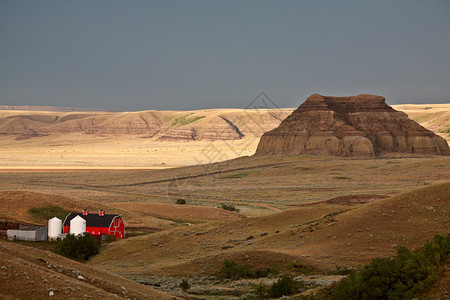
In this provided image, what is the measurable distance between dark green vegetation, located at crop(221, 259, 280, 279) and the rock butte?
242 feet

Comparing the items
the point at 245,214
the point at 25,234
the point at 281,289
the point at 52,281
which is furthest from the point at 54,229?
the point at 52,281

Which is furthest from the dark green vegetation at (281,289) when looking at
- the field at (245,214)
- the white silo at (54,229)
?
the white silo at (54,229)

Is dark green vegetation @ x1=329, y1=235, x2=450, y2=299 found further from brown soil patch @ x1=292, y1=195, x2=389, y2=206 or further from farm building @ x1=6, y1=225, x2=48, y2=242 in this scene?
brown soil patch @ x1=292, y1=195, x2=389, y2=206

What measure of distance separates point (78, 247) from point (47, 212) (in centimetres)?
1353

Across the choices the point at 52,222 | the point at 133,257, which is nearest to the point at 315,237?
the point at 133,257

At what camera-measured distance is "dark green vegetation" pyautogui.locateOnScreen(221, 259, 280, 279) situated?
25.7 meters

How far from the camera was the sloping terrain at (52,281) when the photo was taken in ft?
49.6

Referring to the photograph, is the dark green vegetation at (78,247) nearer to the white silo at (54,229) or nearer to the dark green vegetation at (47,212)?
the white silo at (54,229)

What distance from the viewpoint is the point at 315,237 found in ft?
102

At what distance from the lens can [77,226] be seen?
39.7 metres

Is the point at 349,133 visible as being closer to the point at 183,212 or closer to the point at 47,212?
the point at 183,212

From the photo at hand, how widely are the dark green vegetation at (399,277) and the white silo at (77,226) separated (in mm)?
24776

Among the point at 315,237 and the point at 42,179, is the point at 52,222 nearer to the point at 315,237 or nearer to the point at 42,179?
the point at 315,237

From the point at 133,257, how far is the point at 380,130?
248ft
